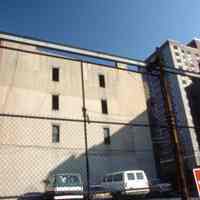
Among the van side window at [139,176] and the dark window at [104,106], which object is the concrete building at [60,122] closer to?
the dark window at [104,106]

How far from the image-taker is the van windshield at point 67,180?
12.9 meters

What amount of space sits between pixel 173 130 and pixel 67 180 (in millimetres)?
10259

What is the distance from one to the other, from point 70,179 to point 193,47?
2831 inches

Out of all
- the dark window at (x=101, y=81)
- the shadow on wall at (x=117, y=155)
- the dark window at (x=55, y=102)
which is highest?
the dark window at (x=101, y=81)

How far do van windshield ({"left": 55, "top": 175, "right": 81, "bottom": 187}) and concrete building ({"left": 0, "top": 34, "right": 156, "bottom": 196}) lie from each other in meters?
5.83

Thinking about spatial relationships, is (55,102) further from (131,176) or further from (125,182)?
(125,182)

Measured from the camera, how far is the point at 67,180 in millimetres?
13312

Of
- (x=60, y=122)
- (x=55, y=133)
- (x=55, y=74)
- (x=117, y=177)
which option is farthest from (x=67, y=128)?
(x=117, y=177)

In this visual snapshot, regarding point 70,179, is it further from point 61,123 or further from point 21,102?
point 21,102

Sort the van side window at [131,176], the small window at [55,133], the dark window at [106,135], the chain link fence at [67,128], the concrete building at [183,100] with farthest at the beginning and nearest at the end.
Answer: the concrete building at [183,100] → the dark window at [106,135] → the small window at [55,133] → the chain link fence at [67,128] → the van side window at [131,176]

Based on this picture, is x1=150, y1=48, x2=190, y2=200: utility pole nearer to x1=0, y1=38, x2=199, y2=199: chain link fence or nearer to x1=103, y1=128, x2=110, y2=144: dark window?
x1=0, y1=38, x2=199, y2=199: chain link fence

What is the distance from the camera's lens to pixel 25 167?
1856 centimetres

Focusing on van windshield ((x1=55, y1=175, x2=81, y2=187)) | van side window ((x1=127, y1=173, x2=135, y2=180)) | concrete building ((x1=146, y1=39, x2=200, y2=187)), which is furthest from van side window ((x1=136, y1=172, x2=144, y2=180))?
concrete building ((x1=146, y1=39, x2=200, y2=187))

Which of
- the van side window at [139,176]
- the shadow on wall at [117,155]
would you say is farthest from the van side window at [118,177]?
the shadow on wall at [117,155]
